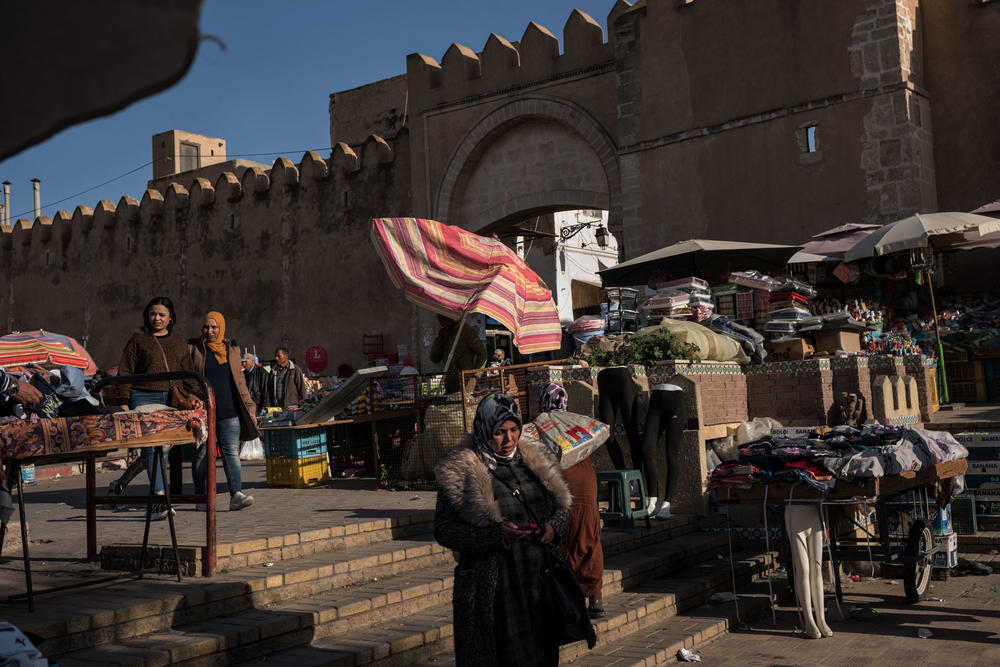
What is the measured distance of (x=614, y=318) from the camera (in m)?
13.1

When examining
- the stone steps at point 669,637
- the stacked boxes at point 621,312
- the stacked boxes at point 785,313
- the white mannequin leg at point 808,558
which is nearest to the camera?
the stone steps at point 669,637

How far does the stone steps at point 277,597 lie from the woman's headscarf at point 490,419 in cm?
152

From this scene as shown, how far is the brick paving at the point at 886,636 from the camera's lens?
5.57 m

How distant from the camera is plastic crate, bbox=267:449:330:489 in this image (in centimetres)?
983

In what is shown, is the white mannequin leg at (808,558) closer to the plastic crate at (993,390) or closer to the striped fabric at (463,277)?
the striped fabric at (463,277)

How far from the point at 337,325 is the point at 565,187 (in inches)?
277

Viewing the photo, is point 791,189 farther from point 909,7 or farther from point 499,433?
point 499,433

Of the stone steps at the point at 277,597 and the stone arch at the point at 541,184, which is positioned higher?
the stone arch at the point at 541,184

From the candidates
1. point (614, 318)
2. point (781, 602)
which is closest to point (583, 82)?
point (614, 318)

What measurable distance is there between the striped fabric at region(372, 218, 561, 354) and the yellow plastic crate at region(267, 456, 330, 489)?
2.27 m

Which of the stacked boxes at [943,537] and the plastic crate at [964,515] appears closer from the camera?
the stacked boxes at [943,537]

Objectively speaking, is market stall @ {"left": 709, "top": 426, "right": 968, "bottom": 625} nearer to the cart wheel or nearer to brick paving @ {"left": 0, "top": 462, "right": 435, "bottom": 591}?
the cart wheel

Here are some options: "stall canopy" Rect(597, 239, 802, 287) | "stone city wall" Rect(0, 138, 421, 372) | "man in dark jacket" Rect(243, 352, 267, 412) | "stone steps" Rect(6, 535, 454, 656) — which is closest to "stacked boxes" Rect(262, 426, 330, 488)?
"stone steps" Rect(6, 535, 454, 656)

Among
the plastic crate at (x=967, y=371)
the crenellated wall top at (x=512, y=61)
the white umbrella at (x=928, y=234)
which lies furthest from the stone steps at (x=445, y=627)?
the crenellated wall top at (x=512, y=61)
